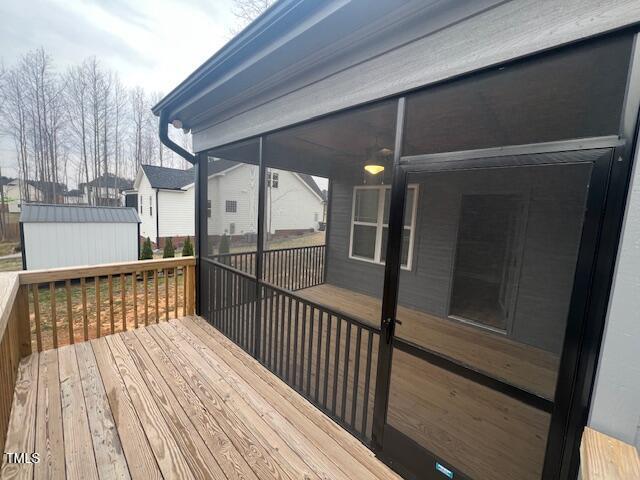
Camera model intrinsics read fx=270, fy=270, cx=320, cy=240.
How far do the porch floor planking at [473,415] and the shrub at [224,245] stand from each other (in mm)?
2485

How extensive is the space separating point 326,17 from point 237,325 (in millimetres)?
3024

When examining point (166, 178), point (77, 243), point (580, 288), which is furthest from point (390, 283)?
point (166, 178)

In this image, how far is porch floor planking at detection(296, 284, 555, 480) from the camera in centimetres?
177

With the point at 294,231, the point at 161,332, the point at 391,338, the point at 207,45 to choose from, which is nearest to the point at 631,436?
the point at 391,338

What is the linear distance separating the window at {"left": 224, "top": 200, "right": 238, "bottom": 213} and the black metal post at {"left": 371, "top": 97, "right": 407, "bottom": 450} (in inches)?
134

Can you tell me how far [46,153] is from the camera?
542 inches

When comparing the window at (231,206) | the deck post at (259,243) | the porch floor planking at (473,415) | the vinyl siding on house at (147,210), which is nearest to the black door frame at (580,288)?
the porch floor planking at (473,415)

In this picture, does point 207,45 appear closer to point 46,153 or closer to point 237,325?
point 237,325

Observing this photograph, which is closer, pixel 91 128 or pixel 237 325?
pixel 237 325

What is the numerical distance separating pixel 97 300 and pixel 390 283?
3500mm

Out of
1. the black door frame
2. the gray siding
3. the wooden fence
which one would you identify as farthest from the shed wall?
the black door frame

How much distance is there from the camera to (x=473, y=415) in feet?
7.09

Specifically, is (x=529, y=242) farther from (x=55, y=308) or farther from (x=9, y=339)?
(x=55, y=308)

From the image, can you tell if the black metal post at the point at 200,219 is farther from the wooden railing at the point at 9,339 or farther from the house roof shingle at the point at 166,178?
the house roof shingle at the point at 166,178
